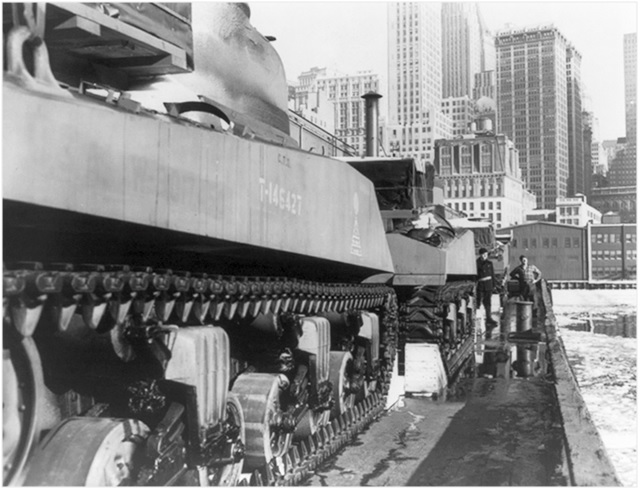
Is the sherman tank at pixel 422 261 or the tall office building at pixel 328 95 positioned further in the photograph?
the tall office building at pixel 328 95

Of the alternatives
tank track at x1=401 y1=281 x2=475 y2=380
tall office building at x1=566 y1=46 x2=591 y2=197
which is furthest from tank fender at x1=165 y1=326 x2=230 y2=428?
tank track at x1=401 y1=281 x2=475 y2=380

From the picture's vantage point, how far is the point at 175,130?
3.85 metres

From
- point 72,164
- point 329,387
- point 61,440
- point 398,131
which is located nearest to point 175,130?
point 72,164

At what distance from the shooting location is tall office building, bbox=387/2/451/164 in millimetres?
14430

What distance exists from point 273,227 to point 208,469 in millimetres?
1589

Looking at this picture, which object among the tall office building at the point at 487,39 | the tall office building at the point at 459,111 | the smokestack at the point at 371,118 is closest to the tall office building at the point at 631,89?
the tall office building at the point at 487,39

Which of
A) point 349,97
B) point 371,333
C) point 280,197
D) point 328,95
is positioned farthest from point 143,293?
point 349,97

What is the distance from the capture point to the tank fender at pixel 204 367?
14.9 feet

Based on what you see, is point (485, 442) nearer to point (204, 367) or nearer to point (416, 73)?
point (204, 367)

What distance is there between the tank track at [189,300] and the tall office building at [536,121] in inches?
506

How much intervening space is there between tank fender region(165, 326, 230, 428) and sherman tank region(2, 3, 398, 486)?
0.01 metres

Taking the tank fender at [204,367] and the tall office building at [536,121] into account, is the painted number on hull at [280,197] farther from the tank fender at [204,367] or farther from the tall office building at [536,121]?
the tall office building at [536,121]

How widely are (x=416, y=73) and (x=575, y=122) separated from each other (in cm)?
838

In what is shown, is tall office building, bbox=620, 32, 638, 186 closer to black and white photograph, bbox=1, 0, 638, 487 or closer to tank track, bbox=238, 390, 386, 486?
black and white photograph, bbox=1, 0, 638, 487
